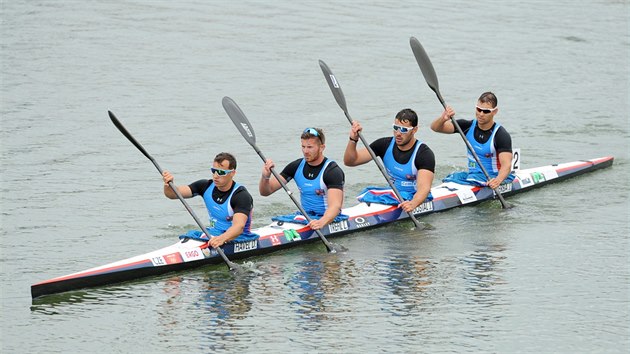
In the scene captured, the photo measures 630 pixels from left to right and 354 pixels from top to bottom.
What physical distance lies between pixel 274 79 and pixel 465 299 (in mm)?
13367

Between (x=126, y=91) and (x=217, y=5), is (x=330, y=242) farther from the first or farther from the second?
(x=217, y=5)

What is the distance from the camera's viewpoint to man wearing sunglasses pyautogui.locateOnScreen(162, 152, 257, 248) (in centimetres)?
1399

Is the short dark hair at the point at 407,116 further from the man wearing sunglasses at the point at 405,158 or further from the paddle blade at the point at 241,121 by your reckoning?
the paddle blade at the point at 241,121

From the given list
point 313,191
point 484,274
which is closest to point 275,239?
point 313,191

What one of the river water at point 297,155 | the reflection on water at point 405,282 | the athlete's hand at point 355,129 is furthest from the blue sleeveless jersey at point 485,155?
the reflection on water at point 405,282

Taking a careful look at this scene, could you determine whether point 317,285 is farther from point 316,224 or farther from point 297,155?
point 297,155

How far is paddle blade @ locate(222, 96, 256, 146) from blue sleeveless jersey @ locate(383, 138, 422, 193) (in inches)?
77.5

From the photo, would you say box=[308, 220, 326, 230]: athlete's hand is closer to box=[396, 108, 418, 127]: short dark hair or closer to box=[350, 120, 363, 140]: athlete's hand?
box=[350, 120, 363, 140]: athlete's hand

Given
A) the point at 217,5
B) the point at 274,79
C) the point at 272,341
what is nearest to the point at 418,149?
the point at 272,341

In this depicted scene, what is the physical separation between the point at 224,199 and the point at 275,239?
1.07m

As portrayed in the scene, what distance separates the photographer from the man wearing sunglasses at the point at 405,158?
15961mm

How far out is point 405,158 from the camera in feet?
53.6

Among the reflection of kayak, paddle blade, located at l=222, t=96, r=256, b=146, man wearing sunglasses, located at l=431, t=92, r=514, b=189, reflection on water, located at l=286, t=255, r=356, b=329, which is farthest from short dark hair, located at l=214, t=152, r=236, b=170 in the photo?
man wearing sunglasses, located at l=431, t=92, r=514, b=189

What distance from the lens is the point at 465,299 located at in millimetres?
13406
